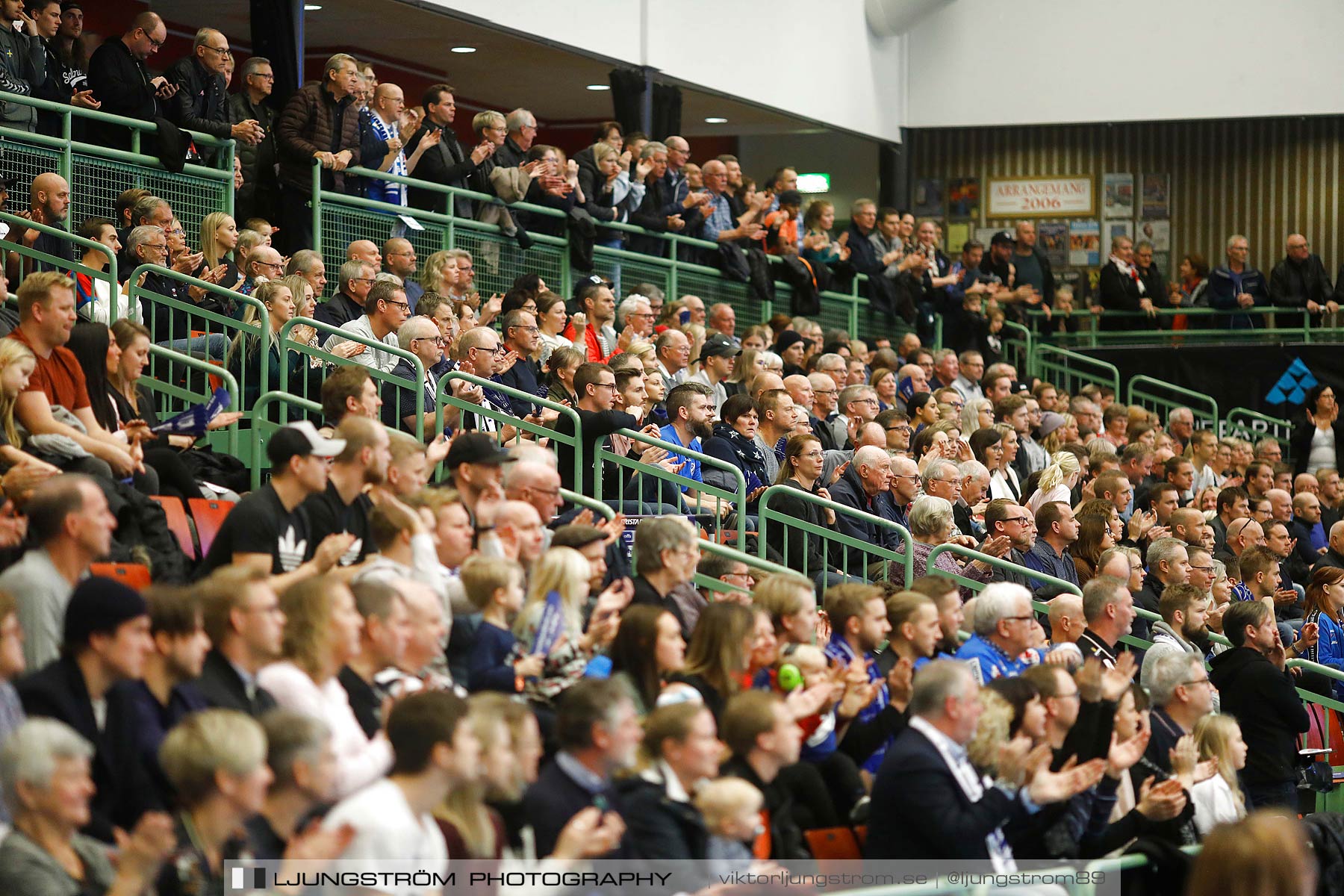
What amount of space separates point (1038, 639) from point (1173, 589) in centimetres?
179

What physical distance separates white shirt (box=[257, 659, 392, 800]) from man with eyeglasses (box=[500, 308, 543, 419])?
15.5 feet

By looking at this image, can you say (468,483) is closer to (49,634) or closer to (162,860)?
(49,634)

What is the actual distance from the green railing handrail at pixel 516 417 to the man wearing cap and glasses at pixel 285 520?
1967mm

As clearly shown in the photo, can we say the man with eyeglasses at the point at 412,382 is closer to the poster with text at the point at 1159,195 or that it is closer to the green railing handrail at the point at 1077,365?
the green railing handrail at the point at 1077,365

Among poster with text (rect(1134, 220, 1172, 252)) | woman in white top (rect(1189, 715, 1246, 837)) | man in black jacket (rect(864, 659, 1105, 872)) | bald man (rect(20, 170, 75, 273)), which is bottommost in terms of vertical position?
woman in white top (rect(1189, 715, 1246, 837))

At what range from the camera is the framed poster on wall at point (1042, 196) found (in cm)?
2089

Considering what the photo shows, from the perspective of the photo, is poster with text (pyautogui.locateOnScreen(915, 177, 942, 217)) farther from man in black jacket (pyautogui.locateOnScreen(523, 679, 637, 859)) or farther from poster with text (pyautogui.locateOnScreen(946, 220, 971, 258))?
man in black jacket (pyautogui.locateOnScreen(523, 679, 637, 859))

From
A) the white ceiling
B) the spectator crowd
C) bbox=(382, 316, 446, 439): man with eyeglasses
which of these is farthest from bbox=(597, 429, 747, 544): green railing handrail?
the white ceiling

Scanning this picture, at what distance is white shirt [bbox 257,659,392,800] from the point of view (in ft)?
15.5

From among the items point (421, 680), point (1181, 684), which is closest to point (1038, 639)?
point (1181, 684)

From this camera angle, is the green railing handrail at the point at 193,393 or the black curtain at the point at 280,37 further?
the black curtain at the point at 280,37

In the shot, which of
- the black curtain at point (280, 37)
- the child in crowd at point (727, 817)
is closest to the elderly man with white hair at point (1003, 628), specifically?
the child in crowd at point (727, 817)

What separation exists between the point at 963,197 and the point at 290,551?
15.9m

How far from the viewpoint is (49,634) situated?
5.16m
